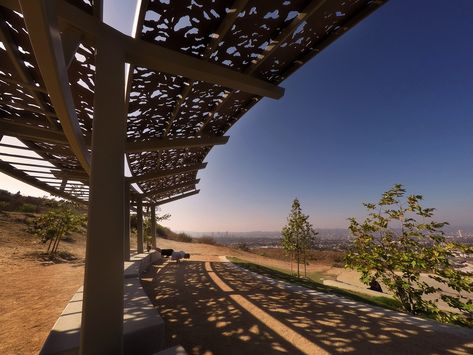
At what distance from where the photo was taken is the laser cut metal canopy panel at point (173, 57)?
11.4 ft

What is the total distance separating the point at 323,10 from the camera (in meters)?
3.92

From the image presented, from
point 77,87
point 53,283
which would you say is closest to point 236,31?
point 77,87

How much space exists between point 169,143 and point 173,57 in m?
5.17

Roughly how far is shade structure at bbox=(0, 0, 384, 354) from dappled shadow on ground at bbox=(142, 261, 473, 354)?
8.36 ft

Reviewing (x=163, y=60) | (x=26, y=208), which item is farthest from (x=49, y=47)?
(x=26, y=208)

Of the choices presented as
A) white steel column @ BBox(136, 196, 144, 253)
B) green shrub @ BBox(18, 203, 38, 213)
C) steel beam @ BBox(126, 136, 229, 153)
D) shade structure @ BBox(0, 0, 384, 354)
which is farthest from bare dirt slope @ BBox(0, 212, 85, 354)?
green shrub @ BBox(18, 203, 38, 213)

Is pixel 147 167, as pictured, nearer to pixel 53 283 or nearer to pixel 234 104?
pixel 53 283

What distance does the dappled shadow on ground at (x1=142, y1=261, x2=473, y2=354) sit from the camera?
14.7ft

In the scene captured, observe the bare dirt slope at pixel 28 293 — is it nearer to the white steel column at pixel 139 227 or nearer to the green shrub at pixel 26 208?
the white steel column at pixel 139 227

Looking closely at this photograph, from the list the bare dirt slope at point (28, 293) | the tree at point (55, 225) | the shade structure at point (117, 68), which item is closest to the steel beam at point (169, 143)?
the shade structure at point (117, 68)

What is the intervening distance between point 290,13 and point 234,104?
3.28 m

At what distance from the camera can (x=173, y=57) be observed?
13.9 feet

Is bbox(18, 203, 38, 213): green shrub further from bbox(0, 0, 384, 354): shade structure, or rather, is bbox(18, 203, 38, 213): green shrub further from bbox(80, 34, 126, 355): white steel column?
bbox(80, 34, 126, 355): white steel column

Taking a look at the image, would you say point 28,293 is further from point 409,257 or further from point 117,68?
point 409,257
